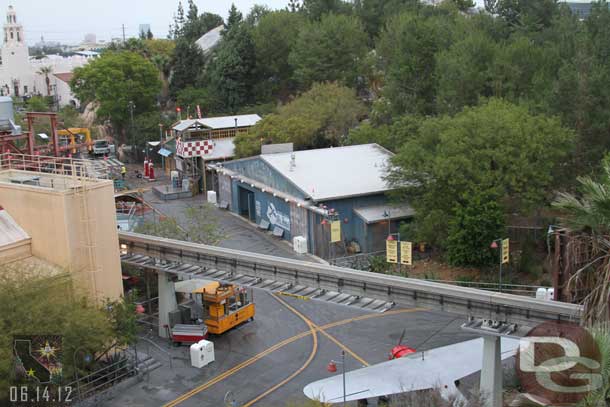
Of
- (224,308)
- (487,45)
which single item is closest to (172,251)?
(224,308)

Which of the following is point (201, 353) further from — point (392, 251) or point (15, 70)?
point (15, 70)

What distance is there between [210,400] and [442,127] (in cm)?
2219

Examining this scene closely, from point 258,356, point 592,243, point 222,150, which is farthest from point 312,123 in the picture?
point 592,243

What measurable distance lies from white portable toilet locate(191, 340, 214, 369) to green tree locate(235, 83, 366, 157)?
29395mm

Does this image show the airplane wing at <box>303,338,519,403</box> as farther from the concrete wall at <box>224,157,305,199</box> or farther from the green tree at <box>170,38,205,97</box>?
the green tree at <box>170,38,205,97</box>

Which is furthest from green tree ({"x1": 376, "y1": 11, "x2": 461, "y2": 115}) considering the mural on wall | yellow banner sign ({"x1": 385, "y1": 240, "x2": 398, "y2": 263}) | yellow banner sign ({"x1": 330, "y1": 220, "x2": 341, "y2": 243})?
yellow banner sign ({"x1": 385, "y1": 240, "x2": 398, "y2": 263})

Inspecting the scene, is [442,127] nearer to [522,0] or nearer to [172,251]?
[172,251]

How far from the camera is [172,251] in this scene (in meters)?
30.0

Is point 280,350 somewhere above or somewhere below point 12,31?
below

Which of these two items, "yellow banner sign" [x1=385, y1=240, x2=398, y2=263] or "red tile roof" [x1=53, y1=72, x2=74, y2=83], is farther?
"red tile roof" [x1=53, y1=72, x2=74, y2=83]

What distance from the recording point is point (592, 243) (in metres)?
18.2

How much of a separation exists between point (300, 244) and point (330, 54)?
38.5 m

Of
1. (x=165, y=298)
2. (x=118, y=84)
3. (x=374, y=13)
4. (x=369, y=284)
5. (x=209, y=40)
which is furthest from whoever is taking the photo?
(x=209, y=40)

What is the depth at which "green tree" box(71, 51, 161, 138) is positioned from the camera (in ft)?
249
